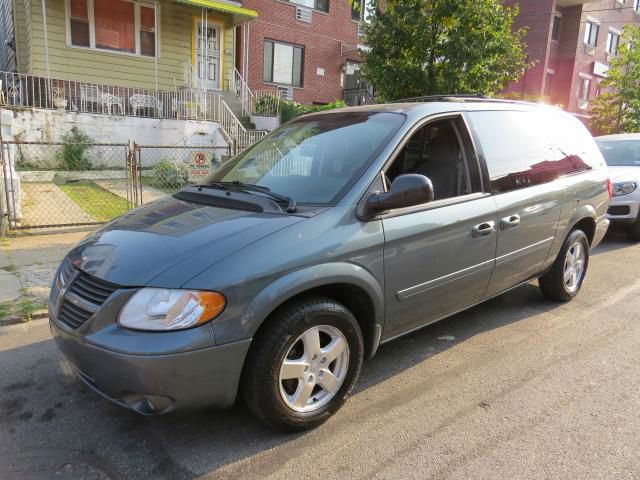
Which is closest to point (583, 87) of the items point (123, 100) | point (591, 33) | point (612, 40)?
point (591, 33)

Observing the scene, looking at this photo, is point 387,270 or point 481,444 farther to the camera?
point 387,270

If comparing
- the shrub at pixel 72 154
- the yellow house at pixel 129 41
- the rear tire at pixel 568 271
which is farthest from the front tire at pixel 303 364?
the yellow house at pixel 129 41

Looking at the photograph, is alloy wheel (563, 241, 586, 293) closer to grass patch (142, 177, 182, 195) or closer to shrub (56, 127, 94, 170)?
Result: grass patch (142, 177, 182, 195)

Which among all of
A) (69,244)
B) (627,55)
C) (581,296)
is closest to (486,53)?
(581,296)

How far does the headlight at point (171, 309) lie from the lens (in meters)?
2.42

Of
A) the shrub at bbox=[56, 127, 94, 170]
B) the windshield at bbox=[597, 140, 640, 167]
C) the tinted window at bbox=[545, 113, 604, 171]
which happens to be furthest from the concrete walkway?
the windshield at bbox=[597, 140, 640, 167]

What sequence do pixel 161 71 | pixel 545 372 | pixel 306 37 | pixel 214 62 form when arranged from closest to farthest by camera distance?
pixel 545 372 → pixel 161 71 → pixel 214 62 → pixel 306 37

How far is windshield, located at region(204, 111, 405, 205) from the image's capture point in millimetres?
3219

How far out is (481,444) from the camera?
2.82 metres

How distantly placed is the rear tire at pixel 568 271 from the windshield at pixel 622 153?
4839 mm

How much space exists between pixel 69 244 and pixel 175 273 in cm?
510

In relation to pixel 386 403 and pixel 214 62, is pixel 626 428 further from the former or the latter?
pixel 214 62

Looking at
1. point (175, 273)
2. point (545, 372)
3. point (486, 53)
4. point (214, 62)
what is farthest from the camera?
point (214, 62)

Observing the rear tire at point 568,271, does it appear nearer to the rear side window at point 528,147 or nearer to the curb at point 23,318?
the rear side window at point 528,147
